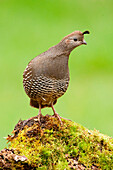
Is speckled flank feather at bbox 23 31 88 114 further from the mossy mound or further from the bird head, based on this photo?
the mossy mound

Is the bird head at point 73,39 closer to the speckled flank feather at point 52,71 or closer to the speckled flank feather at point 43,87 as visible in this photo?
the speckled flank feather at point 52,71

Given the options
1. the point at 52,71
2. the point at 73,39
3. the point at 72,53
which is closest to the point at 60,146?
the point at 52,71

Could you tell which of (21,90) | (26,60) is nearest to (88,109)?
(21,90)

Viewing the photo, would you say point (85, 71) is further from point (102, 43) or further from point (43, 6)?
point (43, 6)

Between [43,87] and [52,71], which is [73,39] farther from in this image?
[43,87]

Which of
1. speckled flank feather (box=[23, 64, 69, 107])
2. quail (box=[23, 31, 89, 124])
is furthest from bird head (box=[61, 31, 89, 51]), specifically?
speckled flank feather (box=[23, 64, 69, 107])

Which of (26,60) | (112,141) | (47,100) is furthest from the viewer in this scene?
(26,60)
